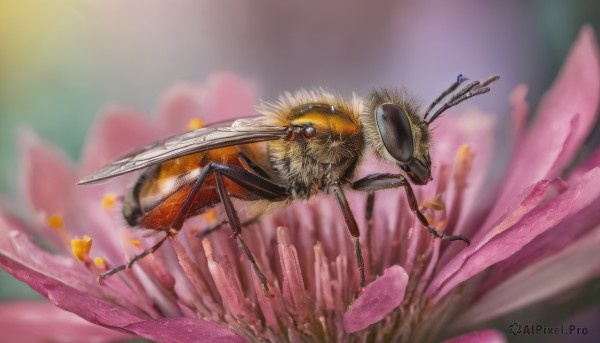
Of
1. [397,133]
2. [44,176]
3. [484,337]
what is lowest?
[484,337]

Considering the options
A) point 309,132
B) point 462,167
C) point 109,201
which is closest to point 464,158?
point 462,167

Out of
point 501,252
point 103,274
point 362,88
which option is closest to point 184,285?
point 103,274

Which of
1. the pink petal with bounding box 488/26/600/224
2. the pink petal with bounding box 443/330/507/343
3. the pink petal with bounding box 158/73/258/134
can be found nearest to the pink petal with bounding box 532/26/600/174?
the pink petal with bounding box 488/26/600/224

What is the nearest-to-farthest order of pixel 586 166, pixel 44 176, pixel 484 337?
1. pixel 484 337
2. pixel 586 166
3. pixel 44 176

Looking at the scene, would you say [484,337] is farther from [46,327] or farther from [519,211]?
[46,327]

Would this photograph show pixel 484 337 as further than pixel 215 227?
No

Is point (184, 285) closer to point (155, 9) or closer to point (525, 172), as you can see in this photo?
point (525, 172)

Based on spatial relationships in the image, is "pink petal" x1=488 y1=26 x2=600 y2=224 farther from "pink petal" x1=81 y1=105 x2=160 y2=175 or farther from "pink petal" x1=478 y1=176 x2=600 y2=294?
"pink petal" x1=81 y1=105 x2=160 y2=175
